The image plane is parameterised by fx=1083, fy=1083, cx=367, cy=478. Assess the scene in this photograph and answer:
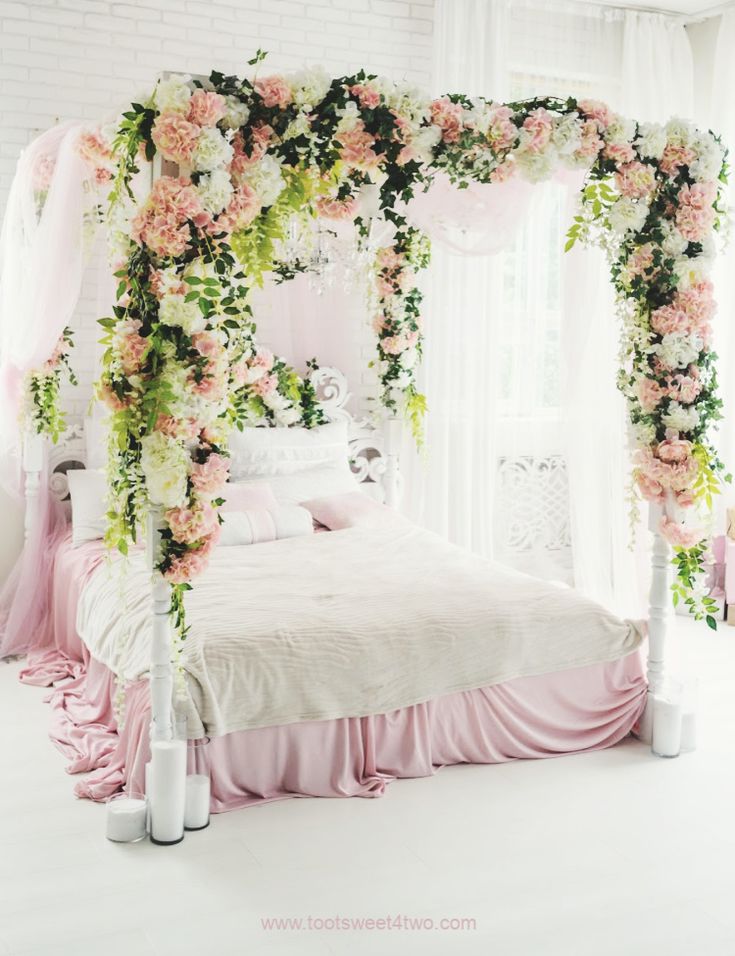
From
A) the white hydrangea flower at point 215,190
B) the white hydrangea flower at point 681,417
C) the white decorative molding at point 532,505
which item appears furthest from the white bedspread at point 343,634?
the white decorative molding at point 532,505

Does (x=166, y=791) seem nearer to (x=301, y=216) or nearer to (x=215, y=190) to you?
(x=215, y=190)

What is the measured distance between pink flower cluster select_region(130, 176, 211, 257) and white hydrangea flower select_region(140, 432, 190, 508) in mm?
583

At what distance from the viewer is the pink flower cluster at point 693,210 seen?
4051mm

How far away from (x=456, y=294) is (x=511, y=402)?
790 millimetres

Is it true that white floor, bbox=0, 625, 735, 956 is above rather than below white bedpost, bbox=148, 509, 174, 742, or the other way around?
below

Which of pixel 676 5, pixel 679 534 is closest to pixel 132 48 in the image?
pixel 676 5

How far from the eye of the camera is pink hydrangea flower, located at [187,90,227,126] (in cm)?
328

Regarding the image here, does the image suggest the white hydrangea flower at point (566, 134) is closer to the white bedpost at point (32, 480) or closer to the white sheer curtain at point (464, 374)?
the white sheer curtain at point (464, 374)

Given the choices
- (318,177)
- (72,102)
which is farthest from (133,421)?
(72,102)

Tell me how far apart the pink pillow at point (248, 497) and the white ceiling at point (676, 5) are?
145 inches

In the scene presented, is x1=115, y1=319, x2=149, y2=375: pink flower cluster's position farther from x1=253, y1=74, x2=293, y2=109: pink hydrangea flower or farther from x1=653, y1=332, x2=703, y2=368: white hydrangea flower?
x1=653, y1=332, x2=703, y2=368: white hydrangea flower

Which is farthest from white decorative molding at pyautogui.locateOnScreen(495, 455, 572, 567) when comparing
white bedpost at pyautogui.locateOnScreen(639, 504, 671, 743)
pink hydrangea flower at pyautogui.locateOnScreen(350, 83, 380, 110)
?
pink hydrangea flower at pyautogui.locateOnScreen(350, 83, 380, 110)

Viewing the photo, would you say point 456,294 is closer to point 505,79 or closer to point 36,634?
point 505,79

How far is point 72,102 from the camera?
587 cm
